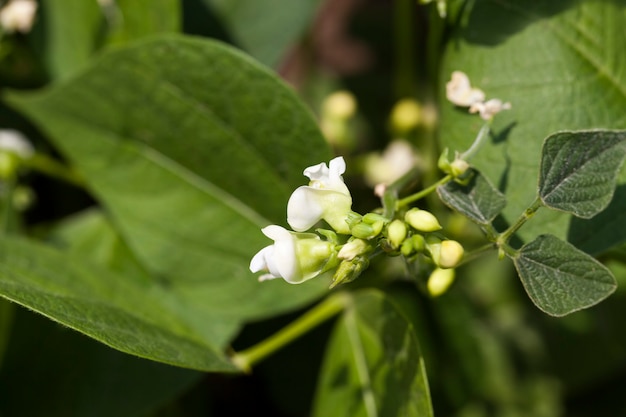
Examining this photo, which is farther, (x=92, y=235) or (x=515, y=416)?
(x=515, y=416)

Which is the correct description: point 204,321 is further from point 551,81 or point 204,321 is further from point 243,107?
point 551,81

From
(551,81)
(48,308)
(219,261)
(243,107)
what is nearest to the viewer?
(48,308)

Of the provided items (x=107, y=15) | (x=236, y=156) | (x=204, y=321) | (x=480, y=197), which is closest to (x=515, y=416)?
(x=204, y=321)

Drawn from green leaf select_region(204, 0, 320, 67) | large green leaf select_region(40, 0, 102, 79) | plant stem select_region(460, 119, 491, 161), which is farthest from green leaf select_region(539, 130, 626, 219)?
large green leaf select_region(40, 0, 102, 79)

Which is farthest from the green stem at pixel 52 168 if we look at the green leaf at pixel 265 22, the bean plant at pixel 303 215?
the green leaf at pixel 265 22

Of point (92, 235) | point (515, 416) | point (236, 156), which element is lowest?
point (515, 416)

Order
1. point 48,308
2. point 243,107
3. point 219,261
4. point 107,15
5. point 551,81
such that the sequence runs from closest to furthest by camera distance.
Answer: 1. point 48,308
2. point 551,81
3. point 243,107
4. point 219,261
5. point 107,15

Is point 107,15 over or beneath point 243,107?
over

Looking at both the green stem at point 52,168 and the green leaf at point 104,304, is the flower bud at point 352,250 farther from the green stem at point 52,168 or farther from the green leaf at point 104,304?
the green stem at point 52,168
